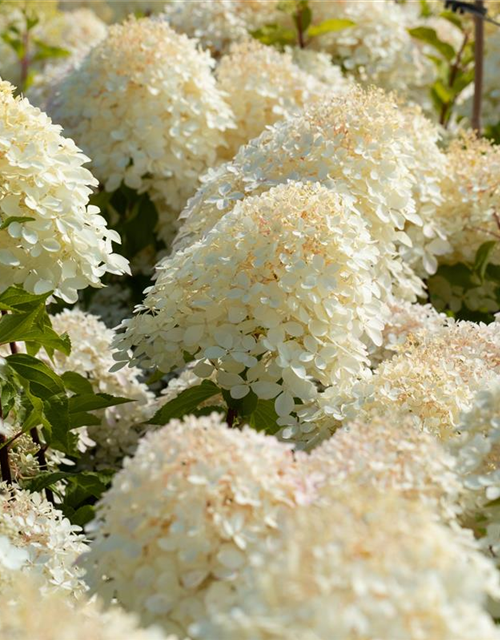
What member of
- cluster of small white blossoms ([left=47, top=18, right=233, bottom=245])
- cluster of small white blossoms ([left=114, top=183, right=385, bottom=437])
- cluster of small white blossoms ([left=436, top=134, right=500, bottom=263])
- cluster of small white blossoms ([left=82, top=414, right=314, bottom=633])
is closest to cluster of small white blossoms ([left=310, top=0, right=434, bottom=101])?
cluster of small white blossoms ([left=47, top=18, right=233, bottom=245])

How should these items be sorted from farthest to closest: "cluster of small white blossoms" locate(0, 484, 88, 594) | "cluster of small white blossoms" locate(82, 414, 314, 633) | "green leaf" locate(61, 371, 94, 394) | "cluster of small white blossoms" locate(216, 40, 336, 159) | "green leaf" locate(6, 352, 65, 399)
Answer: "cluster of small white blossoms" locate(216, 40, 336, 159) < "green leaf" locate(61, 371, 94, 394) < "green leaf" locate(6, 352, 65, 399) < "cluster of small white blossoms" locate(0, 484, 88, 594) < "cluster of small white blossoms" locate(82, 414, 314, 633)

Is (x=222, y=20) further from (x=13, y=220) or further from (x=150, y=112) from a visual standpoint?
(x=13, y=220)

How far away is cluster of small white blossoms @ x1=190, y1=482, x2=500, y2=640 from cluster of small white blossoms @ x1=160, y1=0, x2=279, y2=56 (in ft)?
8.12

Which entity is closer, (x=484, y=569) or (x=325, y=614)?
(x=325, y=614)

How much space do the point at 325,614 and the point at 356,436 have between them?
0.36m

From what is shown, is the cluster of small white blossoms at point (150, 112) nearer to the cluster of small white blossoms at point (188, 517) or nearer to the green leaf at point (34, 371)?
the green leaf at point (34, 371)

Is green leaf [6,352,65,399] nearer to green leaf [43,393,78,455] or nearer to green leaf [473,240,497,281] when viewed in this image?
green leaf [43,393,78,455]

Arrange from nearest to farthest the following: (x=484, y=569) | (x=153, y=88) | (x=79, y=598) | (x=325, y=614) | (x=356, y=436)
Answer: (x=325, y=614) < (x=484, y=569) < (x=356, y=436) < (x=79, y=598) < (x=153, y=88)

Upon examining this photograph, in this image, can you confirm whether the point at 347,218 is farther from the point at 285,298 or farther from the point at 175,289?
the point at 175,289

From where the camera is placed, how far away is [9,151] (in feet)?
5.24

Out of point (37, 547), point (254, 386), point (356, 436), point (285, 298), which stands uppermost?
point (356, 436)

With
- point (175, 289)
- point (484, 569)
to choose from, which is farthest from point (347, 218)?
point (484, 569)

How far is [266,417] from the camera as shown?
65.7 inches

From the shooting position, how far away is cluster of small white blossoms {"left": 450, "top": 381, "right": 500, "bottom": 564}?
1174mm
